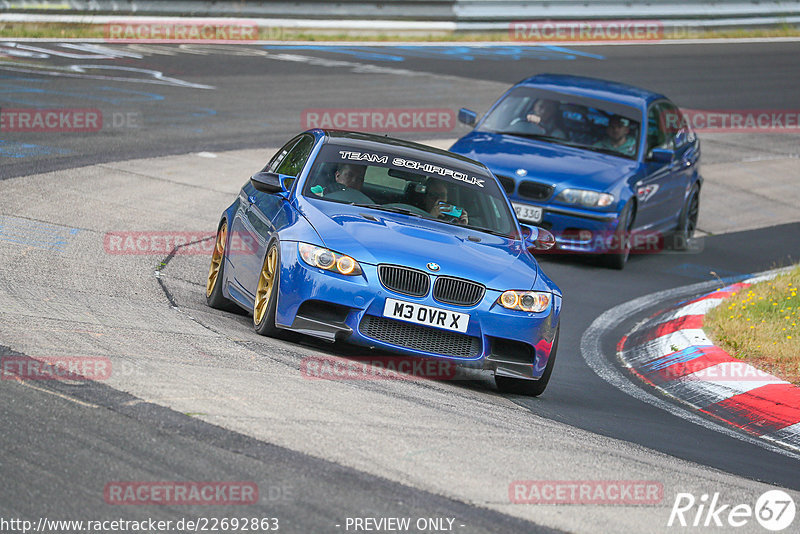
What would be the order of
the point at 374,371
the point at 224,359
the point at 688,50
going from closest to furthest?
the point at 224,359 < the point at 374,371 < the point at 688,50

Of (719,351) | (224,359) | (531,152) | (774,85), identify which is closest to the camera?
(224,359)

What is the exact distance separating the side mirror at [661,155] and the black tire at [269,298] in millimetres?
6762

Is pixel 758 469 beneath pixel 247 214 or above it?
beneath

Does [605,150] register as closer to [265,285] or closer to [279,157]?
[279,157]

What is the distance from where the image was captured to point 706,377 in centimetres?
915

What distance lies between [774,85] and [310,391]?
2359 centimetres

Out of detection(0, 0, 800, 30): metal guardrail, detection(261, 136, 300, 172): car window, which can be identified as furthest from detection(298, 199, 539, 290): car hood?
detection(0, 0, 800, 30): metal guardrail

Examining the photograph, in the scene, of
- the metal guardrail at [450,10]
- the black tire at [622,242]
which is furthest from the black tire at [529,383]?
the metal guardrail at [450,10]

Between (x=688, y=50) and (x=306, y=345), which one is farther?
(x=688, y=50)

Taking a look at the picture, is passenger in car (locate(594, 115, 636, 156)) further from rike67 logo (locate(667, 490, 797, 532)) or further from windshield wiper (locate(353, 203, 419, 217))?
rike67 logo (locate(667, 490, 797, 532))

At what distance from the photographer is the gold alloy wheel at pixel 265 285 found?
7781 mm

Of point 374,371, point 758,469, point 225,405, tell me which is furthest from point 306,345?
point 758,469

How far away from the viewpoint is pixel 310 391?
630 cm

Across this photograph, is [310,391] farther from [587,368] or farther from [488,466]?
[587,368]
